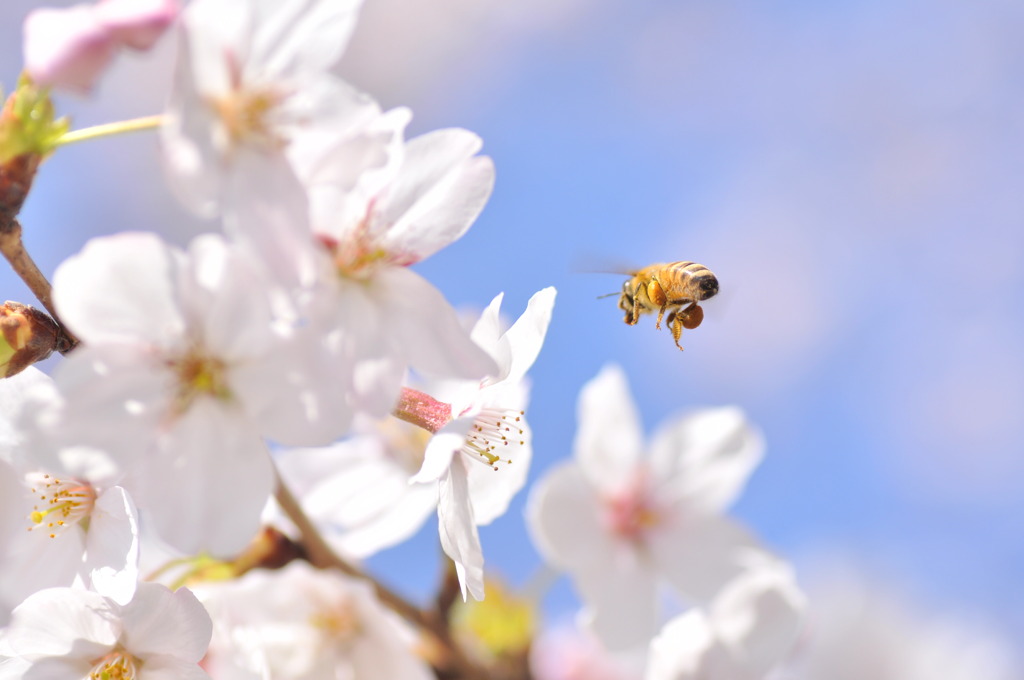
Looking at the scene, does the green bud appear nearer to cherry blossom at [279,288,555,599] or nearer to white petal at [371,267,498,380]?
white petal at [371,267,498,380]

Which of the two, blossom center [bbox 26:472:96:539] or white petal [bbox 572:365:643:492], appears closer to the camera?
blossom center [bbox 26:472:96:539]

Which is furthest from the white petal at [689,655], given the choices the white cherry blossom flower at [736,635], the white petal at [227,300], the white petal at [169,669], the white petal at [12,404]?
the white petal at [12,404]

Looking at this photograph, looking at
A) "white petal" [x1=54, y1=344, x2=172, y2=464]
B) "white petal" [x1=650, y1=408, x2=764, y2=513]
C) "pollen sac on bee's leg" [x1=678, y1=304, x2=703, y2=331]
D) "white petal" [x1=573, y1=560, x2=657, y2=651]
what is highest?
"white petal" [x1=650, y1=408, x2=764, y2=513]

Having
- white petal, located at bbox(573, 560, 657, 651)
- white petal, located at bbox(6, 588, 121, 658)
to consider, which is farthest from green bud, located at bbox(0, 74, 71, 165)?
Answer: white petal, located at bbox(573, 560, 657, 651)

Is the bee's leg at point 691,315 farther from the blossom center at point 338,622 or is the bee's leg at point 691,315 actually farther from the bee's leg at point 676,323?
the blossom center at point 338,622

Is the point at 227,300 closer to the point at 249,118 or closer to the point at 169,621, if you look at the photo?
the point at 249,118

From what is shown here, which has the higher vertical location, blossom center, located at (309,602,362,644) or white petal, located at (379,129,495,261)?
white petal, located at (379,129,495,261)
